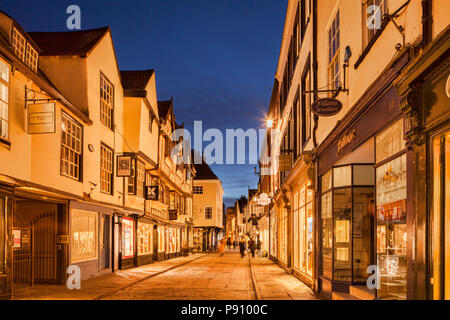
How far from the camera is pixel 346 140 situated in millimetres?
10672

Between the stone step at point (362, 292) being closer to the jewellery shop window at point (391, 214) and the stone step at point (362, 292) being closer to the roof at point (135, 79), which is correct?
the jewellery shop window at point (391, 214)

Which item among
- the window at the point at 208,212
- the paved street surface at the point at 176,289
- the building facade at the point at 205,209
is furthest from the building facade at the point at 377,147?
the window at the point at 208,212

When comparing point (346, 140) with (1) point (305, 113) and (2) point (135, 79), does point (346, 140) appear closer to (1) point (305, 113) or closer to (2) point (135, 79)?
(1) point (305, 113)

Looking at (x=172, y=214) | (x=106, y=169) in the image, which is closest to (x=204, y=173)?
(x=172, y=214)

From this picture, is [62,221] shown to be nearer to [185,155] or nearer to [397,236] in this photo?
[397,236]

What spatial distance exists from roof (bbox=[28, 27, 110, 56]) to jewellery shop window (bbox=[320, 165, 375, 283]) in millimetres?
11373

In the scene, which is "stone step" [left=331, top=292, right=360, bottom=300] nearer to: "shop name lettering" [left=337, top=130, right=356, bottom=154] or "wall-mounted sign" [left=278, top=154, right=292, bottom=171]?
"shop name lettering" [left=337, top=130, right=356, bottom=154]

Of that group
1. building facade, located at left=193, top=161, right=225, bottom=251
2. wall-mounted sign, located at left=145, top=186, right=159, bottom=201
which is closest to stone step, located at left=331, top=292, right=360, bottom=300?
wall-mounted sign, located at left=145, top=186, right=159, bottom=201

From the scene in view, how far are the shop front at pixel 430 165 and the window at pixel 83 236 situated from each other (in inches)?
539

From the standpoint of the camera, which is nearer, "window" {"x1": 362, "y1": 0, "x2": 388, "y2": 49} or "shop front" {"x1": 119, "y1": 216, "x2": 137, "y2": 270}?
"window" {"x1": 362, "y1": 0, "x2": 388, "y2": 49}

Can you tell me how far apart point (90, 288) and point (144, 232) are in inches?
524

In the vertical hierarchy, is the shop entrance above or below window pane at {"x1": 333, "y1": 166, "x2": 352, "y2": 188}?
below

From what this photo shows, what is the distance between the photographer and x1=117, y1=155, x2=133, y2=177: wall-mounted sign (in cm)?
2123

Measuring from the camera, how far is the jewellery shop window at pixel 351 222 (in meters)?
12.2
